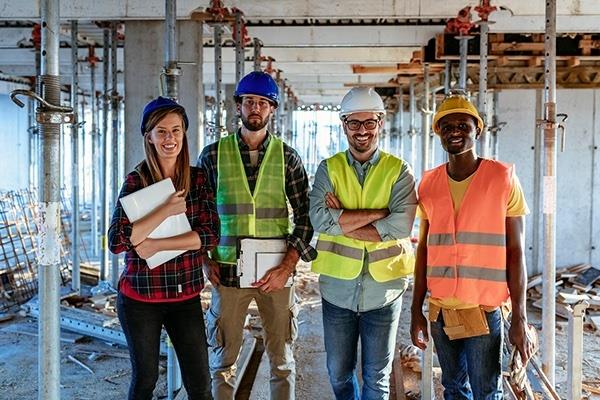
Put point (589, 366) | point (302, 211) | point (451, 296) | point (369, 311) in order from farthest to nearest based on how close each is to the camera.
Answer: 1. point (589, 366)
2. point (302, 211)
3. point (369, 311)
4. point (451, 296)

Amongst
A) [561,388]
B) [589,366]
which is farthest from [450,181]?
[589,366]

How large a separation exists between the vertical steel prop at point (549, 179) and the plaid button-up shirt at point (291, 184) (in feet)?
9.85

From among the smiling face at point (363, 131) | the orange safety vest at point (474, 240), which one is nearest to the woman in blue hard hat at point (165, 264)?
the smiling face at point (363, 131)

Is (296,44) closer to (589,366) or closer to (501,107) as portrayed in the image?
(501,107)

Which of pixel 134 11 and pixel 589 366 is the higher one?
pixel 134 11

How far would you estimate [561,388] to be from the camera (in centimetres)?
646

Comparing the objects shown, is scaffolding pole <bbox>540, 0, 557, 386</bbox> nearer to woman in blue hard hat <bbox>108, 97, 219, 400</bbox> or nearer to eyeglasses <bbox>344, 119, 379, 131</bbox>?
eyeglasses <bbox>344, 119, 379, 131</bbox>

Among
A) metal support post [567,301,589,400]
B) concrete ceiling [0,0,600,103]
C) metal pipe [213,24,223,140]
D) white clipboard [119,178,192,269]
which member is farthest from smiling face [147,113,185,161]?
concrete ceiling [0,0,600,103]

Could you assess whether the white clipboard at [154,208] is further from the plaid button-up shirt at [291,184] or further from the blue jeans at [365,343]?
the blue jeans at [365,343]

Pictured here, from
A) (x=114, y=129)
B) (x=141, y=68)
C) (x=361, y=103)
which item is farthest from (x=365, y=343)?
(x=114, y=129)

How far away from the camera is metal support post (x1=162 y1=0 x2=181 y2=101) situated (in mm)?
4307

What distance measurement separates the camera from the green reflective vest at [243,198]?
3.52 metres

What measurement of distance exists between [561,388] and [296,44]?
19.4 feet

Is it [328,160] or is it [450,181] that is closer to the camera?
[450,181]
